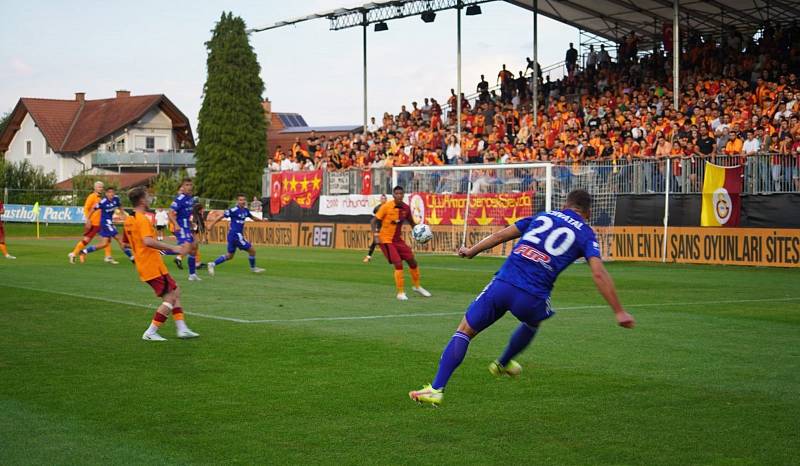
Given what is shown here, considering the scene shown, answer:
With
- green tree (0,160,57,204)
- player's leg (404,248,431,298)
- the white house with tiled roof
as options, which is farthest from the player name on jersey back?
the white house with tiled roof

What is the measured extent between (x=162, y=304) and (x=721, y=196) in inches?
750

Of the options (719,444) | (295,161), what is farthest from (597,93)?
(719,444)

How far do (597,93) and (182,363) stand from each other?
2926 centimetres

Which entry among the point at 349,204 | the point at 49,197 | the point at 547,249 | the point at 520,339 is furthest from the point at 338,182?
the point at 547,249

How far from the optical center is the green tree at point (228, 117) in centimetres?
6794

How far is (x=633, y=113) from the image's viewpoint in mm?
33719

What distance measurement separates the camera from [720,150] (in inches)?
1125

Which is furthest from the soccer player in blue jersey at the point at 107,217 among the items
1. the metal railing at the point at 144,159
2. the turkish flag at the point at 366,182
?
the metal railing at the point at 144,159

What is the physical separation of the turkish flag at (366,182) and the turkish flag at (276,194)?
599 cm

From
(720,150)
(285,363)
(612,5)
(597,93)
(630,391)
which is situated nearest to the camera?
(630,391)

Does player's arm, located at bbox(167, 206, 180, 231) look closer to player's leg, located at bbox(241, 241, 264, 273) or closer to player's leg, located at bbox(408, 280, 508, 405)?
player's leg, located at bbox(241, 241, 264, 273)

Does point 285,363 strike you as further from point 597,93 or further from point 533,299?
point 597,93

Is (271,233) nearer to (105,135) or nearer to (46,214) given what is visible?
(46,214)

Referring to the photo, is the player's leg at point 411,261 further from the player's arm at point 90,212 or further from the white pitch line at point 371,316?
the player's arm at point 90,212
